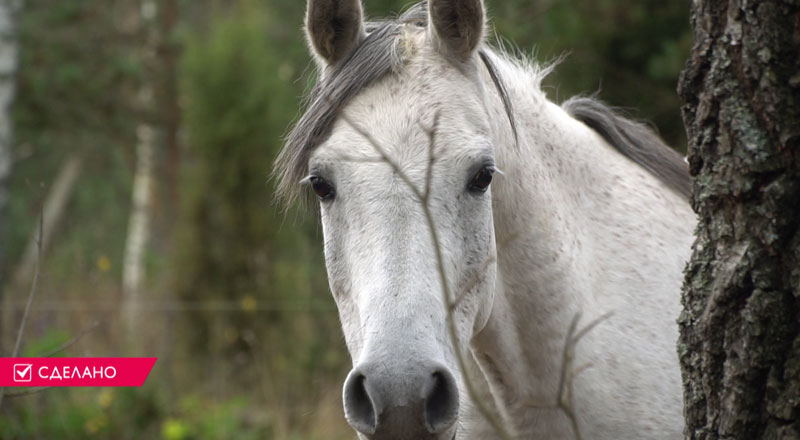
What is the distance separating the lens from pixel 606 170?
2973 mm

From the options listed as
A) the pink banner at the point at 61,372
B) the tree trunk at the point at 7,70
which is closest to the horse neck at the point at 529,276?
the pink banner at the point at 61,372

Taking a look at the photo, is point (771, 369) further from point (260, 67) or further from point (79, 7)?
point (79, 7)

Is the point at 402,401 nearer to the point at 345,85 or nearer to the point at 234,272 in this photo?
the point at 345,85

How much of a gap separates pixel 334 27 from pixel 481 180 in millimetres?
696

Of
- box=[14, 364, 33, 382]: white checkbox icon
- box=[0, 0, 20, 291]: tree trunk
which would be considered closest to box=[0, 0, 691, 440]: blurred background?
box=[0, 0, 20, 291]: tree trunk

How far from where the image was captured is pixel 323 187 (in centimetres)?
237

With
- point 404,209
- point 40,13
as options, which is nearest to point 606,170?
point 404,209

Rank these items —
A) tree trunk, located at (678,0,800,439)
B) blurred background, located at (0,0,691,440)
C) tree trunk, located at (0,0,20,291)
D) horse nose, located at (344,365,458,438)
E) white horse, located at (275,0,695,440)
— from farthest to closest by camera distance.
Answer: tree trunk, located at (0,0,20,291), blurred background, located at (0,0,691,440), white horse, located at (275,0,695,440), horse nose, located at (344,365,458,438), tree trunk, located at (678,0,800,439)

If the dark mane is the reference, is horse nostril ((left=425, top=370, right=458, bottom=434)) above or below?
below

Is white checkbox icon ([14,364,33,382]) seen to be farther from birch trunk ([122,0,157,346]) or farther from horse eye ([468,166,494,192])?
birch trunk ([122,0,157,346])

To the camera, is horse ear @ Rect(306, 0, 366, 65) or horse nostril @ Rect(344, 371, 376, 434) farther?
horse ear @ Rect(306, 0, 366, 65)

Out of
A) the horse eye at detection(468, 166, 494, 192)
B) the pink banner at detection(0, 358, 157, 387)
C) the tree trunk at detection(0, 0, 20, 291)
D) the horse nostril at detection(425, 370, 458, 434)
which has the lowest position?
the horse nostril at detection(425, 370, 458, 434)

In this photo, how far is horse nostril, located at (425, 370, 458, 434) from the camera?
197cm

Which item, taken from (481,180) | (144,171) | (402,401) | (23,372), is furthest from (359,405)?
(144,171)
